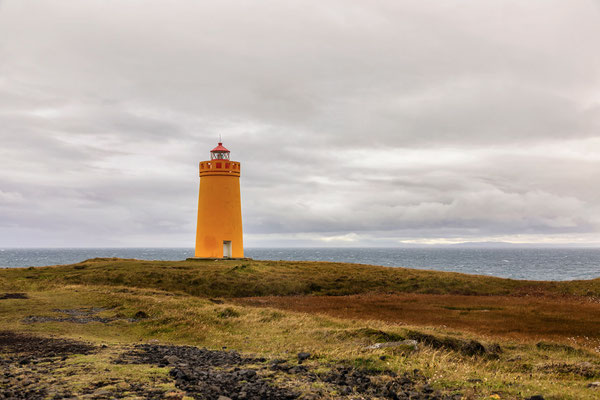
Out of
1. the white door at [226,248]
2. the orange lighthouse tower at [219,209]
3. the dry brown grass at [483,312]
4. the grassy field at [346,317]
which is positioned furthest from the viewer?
the white door at [226,248]

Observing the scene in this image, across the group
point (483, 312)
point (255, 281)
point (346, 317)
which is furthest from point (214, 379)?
point (255, 281)

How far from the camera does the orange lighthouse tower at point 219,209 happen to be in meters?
51.4

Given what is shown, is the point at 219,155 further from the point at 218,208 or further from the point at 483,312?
the point at 483,312

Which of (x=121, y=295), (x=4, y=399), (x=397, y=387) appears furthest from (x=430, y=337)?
(x=121, y=295)

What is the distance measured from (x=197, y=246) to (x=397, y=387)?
4577 centimetres

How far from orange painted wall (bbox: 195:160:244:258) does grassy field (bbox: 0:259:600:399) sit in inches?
145

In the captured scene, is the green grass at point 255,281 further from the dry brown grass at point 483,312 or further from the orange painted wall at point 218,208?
the dry brown grass at point 483,312

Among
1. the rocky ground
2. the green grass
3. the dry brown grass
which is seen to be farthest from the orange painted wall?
the rocky ground

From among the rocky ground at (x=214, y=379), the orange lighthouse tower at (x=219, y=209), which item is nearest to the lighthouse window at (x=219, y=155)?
the orange lighthouse tower at (x=219, y=209)

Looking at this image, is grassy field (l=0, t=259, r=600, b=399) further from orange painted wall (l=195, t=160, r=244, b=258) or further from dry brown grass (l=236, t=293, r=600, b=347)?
orange painted wall (l=195, t=160, r=244, b=258)

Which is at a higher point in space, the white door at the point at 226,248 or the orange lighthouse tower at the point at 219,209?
the orange lighthouse tower at the point at 219,209

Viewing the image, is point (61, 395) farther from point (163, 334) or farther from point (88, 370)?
point (163, 334)

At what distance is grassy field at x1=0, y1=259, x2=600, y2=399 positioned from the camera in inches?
500

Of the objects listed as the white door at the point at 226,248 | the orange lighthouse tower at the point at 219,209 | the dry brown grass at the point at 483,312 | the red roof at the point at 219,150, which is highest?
the red roof at the point at 219,150
